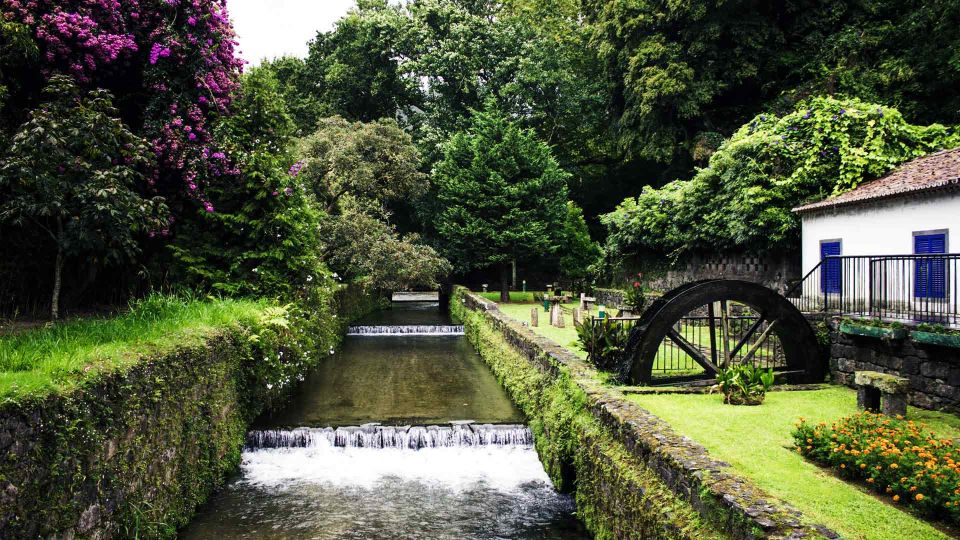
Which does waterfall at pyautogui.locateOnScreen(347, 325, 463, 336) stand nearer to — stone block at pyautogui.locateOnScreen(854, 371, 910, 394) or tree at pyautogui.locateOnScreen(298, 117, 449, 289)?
tree at pyautogui.locateOnScreen(298, 117, 449, 289)

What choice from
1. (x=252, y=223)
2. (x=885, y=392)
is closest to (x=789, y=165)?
(x=885, y=392)

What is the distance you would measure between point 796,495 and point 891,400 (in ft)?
11.5

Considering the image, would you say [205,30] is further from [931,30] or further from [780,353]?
[931,30]

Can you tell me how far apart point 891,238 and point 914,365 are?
5.30 metres

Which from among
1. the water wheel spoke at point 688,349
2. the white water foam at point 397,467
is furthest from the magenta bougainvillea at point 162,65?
the water wheel spoke at point 688,349

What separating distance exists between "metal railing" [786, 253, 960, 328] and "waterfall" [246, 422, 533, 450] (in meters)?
6.59

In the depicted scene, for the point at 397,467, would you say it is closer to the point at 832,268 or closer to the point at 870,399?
the point at 870,399

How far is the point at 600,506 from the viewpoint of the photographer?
305 inches

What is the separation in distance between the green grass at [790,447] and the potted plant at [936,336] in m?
1.02

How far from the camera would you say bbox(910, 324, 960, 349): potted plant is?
8.72 metres

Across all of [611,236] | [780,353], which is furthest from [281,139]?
[611,236]

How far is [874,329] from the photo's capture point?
10.2 metres

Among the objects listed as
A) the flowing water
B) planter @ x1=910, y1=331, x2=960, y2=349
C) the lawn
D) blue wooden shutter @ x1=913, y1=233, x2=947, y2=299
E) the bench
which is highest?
blue wooden shutter @ x1=913, y1=233, x2=947, y2=299

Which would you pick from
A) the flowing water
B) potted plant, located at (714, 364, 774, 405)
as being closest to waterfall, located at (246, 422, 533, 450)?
the flowing water
